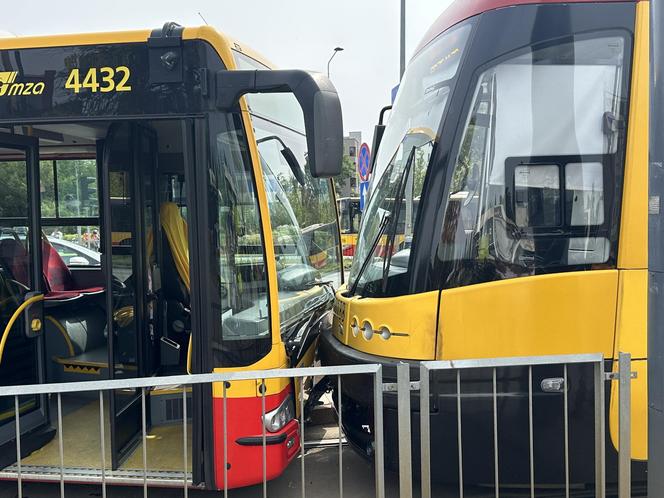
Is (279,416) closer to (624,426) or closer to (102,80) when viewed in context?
(624,426)

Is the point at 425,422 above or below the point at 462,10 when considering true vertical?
below

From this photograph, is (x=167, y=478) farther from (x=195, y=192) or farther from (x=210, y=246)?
(x=195, y=192)

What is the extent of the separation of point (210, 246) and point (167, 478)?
1.36 metres

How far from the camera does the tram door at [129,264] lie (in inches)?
140

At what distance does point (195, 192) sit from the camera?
10.5 feet

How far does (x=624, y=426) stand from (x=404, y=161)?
1834mm

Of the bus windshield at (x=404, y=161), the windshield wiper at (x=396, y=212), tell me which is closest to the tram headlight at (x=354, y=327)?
the bus windshield at (x=404, y=161)

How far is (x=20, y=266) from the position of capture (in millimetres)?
3939

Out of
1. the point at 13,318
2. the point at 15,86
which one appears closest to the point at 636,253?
the point at 15,86

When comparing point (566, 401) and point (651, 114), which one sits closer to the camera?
point (651, 114)

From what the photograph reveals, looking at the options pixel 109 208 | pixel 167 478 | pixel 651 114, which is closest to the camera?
pixel 651 114

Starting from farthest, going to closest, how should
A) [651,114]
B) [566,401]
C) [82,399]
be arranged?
1. [82,399]
2. [566,401]
3. [651,114]

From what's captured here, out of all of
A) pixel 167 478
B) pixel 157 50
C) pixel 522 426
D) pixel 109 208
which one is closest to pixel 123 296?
pixel 109 208

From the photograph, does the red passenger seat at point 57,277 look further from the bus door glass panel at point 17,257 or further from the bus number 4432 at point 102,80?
the bus number 4432 at point 102,80
